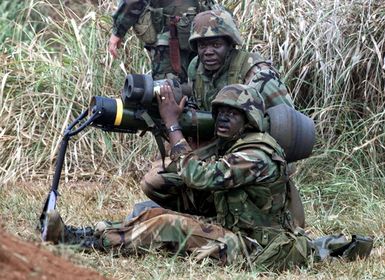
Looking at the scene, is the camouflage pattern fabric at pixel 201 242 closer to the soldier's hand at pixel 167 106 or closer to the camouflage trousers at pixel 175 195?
the camouflage trousers at pixel 175 195

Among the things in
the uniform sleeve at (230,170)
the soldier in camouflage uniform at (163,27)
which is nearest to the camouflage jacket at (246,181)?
the uniform sleeve at (230,170)

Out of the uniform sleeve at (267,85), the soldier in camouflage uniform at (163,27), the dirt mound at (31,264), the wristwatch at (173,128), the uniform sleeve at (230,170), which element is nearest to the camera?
the dirt mound at (31,264)

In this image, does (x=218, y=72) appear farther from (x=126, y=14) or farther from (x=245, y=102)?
(x=126, y=14)

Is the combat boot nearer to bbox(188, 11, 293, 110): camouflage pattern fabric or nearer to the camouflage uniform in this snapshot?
the camouflage uniform

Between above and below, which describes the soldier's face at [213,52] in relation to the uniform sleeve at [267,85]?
above

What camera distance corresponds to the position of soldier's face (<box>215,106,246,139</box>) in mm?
5082

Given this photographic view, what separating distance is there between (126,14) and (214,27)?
1249 mm

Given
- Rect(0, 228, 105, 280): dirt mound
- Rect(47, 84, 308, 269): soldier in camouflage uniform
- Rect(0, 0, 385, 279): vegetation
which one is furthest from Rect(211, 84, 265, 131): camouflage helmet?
Rect(0, 228, 105, 280): dirt mound

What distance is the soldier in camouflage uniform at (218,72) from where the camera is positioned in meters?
5.75

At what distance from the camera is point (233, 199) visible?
512cm

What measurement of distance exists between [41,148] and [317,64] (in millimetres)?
2220

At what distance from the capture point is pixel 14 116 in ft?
26.0

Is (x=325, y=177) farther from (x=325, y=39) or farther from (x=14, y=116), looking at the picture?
(x=14, y=116)

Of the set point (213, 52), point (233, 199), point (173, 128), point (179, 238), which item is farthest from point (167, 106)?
point (213, 52)
